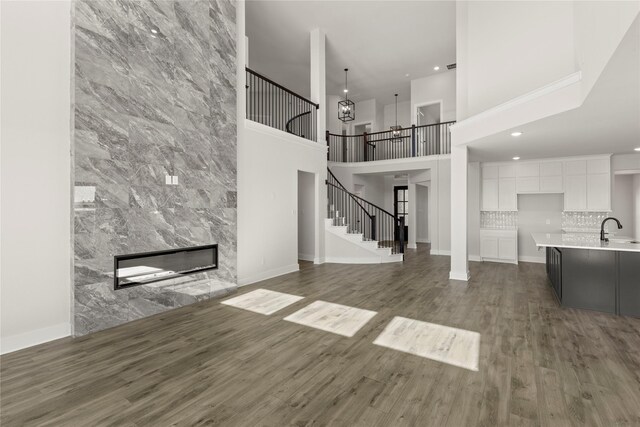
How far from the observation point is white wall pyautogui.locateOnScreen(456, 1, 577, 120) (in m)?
4.90

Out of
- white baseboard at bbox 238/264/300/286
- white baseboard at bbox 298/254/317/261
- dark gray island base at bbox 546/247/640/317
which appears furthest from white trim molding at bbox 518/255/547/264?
white baseboard at bbox 238/264/300/286

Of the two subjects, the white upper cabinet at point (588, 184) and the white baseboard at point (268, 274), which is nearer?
the white baseboard at point (268, 274)

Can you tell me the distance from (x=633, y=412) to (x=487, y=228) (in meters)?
6.73

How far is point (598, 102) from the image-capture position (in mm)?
3328

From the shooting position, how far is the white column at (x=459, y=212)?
19.7 ft

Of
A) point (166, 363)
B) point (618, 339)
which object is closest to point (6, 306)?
→ point (166, 363)

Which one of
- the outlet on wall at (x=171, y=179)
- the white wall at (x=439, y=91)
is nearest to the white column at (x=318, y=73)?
the outlet on wall at (x=171, y=179)

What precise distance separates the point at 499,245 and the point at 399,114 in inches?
289

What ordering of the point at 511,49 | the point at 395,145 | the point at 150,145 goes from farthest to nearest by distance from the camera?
1. the point at 395,145
2. the point at 511,49
3. the point at 150,145

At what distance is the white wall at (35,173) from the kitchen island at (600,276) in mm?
6126

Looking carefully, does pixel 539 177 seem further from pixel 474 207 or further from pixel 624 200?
pixel 624 200

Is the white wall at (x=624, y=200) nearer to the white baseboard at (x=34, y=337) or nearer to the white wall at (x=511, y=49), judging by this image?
the white wall at (x=511, y=49)

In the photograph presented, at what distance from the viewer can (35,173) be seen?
3260mm

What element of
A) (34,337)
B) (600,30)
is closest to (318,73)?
(600,30)
